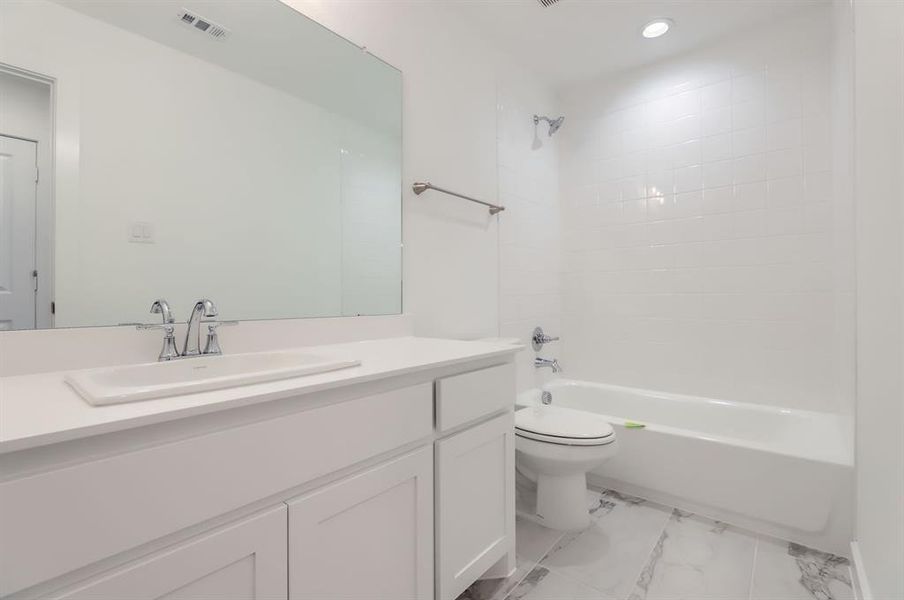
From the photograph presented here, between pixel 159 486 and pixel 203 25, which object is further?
pixel 203 25

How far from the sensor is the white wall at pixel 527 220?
231 centimetres

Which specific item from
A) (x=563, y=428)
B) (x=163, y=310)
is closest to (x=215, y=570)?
(x=163, y=310)

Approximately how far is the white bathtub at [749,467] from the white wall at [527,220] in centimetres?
46

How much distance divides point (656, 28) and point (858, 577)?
2448mm

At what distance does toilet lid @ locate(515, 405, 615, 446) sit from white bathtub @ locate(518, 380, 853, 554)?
0.97 feet

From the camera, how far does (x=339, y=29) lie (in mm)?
→ 1521

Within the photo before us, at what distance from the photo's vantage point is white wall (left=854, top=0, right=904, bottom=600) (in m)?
0.92

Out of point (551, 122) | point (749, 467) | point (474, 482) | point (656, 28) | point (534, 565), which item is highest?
point (656, 28)

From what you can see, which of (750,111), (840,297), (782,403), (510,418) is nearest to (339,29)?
(510,418)

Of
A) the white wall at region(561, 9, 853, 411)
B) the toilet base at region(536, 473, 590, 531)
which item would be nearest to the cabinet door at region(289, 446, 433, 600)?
the toilet base at region(536, 473, 590, 531)

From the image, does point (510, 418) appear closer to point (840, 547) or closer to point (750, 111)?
point (840, 547)

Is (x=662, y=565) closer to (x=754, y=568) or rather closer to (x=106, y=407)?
(x=754, y=568)

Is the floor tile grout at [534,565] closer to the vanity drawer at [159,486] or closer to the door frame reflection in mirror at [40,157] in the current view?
the vanity drawer at [159,486]

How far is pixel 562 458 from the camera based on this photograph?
1.59m
